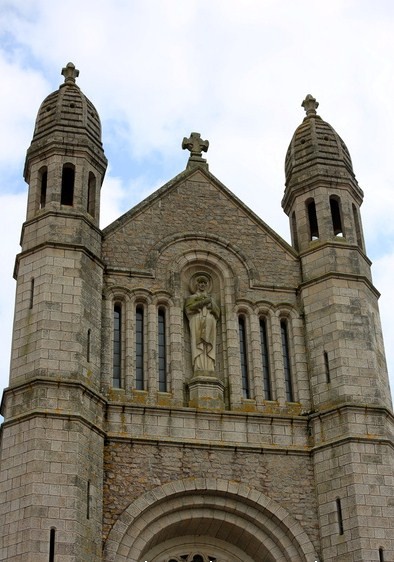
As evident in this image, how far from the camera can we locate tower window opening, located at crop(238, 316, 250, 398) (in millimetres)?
22938

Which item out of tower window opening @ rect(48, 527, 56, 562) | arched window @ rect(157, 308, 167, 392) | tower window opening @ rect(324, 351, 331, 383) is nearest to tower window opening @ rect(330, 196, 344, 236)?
tower window opening @ rect(324, 351, 331, 383)

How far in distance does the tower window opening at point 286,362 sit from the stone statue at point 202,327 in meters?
1.60

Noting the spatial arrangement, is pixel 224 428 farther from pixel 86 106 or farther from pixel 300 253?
pixel 86 106

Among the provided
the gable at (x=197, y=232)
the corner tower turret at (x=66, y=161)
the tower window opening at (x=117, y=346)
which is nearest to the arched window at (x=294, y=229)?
the gable at (x=197, y=232)

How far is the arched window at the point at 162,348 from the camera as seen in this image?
2259cm

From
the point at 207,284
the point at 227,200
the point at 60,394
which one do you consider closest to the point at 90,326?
the point at 60,394

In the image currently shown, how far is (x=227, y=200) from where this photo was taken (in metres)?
25.9

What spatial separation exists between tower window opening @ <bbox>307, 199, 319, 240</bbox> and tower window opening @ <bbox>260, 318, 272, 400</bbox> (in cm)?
285

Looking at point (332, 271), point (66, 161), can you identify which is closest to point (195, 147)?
point (66, 161)

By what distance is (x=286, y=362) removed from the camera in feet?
77.2

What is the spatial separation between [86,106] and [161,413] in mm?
8309

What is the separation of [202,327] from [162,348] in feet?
3.29

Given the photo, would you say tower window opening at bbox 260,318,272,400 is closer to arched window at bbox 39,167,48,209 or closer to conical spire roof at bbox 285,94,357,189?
conical spire roof at bbox 285,94,357,189

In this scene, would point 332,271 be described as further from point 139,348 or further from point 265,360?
point 139,348
